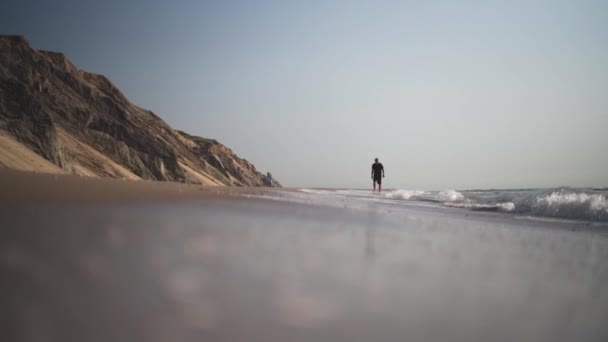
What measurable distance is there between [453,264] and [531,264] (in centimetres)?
78

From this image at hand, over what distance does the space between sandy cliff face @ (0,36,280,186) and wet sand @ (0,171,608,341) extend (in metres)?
12.8

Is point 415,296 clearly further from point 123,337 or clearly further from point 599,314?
point 123,337

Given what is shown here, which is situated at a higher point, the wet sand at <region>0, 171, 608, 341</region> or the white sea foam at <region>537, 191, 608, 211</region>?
the white sea foam at <region>537, 191, 608, 211</region>

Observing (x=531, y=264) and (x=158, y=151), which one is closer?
(x=531, y=264)

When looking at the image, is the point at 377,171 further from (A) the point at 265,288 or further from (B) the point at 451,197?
(A) the point at 265,288

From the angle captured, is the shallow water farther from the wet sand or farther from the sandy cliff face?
the sandy cliff face

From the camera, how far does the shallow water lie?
3.72 ft

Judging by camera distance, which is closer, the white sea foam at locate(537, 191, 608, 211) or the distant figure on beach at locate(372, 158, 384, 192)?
the white sea foam at locate(537, 191, 608, 211)

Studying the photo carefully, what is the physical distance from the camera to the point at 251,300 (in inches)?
56.6

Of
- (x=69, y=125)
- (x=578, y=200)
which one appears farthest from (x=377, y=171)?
(x=69, y=125)

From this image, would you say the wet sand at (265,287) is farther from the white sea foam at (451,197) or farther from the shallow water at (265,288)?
the white sea foam at (451,197)

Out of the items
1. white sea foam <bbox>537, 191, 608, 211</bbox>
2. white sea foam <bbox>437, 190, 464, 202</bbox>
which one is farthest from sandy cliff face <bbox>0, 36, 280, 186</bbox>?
white sea foam <bbox>537, 191, 608, 211</bbox>

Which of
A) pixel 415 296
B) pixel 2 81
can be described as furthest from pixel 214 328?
pixel 2 81

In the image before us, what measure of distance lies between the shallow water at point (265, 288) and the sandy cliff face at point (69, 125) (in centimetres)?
1285
